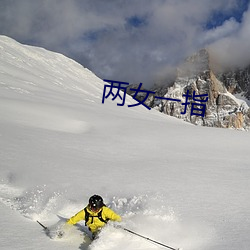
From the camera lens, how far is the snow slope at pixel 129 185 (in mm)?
5305

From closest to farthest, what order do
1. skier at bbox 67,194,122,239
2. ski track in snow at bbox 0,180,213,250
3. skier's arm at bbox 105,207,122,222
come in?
ski track in snow at bbox 0,180,213,250 < skier at bbox 67,194,122,239 < skier's arm at bbox 105,207,122,222

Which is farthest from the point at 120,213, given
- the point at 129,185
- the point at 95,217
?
the point at 129,185

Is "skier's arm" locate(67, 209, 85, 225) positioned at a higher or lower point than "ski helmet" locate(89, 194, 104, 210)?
lower

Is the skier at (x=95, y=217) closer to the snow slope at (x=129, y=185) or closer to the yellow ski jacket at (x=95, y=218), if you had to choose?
the yellow ski jacket at (x=95, y=218)

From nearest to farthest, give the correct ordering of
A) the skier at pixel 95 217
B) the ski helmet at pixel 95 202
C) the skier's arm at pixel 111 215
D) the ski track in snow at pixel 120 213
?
the ski track in snow at pixel 120 213
the ski helmet at pixel 95 202
the skier at pixel 95 217
the skier's arm at pixel 111 215

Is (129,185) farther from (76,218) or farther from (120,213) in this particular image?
(76,218)

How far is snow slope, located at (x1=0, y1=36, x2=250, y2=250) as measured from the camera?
209 inches

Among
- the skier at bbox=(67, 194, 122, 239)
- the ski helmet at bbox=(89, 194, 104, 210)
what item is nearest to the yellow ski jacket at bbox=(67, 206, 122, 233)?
the skier at bbox=(67, 194, 122, 239)

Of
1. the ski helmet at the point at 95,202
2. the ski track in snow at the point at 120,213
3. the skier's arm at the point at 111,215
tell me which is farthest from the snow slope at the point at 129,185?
the ski helmet at the point at 95,202

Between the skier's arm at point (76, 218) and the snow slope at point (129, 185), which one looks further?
the skier's arm at point (76, 218)

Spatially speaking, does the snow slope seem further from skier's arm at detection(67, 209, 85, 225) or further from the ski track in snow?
skier's arm at detection(67, 209, 85, 225)

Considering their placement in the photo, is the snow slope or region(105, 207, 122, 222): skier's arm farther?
region(105, 207, 122, 222): skier's arm

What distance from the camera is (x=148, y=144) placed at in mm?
12914

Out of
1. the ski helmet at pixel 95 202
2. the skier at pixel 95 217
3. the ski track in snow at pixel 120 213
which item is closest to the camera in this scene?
the ski track in snow at pixel 120 213
